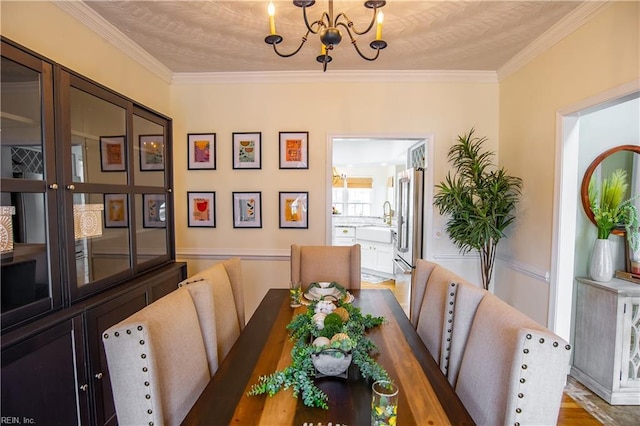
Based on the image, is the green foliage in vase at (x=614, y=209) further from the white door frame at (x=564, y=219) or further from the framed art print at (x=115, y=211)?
the framed art print at (x=115, y=211)

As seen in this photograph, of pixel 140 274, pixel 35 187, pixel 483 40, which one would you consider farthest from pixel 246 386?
pixel 483 40

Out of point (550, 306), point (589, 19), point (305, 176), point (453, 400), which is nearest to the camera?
point (453, 400)

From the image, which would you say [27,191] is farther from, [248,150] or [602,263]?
[602,263]

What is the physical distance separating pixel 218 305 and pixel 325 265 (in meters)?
1.02

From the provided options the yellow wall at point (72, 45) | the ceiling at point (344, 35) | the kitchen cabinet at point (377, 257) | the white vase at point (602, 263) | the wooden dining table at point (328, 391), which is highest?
the ceiling at point (344, 35)

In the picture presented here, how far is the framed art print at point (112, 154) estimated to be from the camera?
197 cm

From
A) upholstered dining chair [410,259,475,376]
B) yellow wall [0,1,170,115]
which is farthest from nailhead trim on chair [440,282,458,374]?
yellow wall [0,1,170,115]

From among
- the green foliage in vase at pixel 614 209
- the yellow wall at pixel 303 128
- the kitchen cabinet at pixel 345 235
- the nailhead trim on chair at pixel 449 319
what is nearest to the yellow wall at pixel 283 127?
the yellow wall at pixel 303 128

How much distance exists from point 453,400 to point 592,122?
2697 mm

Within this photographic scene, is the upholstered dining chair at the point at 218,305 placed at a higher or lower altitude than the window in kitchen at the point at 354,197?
lower

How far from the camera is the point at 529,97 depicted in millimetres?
2732

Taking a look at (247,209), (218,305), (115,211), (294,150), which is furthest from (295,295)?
(294,150)

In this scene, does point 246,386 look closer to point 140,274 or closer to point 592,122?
point 140,274

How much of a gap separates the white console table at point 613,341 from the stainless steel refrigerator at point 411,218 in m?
1.58
